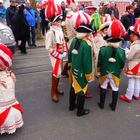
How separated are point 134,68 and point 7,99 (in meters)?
2.40

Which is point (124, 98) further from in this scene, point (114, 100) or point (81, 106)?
point (81, 106)

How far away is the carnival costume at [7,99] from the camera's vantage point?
3515mm

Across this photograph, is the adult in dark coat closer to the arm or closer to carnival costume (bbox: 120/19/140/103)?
the arm

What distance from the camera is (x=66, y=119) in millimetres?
4188

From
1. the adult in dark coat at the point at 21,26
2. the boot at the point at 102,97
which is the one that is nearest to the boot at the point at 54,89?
the boot at the point at 102,97

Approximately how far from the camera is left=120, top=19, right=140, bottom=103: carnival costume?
4.47m

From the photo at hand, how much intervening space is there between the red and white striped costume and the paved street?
2.36ft

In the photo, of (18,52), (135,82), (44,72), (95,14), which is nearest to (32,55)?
(18,52)

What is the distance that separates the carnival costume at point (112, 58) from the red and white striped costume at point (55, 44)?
2.65 ft

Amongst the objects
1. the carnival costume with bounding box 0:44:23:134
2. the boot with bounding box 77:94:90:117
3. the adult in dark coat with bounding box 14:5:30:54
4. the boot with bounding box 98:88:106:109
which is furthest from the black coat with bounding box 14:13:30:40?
the carnival costume with bounding box 0:44:23:134

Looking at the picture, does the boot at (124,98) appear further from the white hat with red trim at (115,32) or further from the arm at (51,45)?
the arm at (51,45)

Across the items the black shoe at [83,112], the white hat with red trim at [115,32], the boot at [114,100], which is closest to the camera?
the white hat with red trim at [115,32]

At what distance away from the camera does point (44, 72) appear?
6.73 metres

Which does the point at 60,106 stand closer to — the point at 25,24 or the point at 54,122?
the point at 54,122
